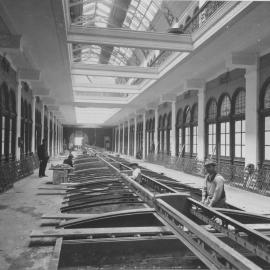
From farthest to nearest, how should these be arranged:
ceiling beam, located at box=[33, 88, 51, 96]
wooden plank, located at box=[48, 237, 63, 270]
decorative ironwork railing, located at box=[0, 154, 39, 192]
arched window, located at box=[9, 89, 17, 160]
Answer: ceiling beam, located at box=[33, 88, 51, 96]
arched window, located at box=[9, 89, 17, 160]
decorative ironwork railing, located at box=[0, 154, 39, 192]
wooden plank, located at box=[48, 237, 63, 270]

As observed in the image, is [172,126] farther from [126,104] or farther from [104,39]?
[104,39]

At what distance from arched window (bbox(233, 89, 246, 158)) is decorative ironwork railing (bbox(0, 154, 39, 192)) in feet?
25.1

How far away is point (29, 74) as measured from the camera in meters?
13.6

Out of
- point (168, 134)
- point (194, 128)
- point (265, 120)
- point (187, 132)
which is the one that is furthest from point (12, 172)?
point (168, 134)

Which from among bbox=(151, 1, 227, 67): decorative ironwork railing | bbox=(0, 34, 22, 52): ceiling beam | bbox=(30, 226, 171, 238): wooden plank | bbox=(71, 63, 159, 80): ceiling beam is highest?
bbox=(151, 1, 227, 67): decorative ironwork railing

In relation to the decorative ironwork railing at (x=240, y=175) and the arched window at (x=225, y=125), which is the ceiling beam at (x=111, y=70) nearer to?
the arched window at (x=225, y=125)

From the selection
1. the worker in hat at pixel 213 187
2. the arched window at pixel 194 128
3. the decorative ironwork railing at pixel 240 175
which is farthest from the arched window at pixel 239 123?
the worker in hat at pixel 213 187

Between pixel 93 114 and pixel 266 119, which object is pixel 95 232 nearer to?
pixel 266 119

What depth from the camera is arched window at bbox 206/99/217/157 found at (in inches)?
586

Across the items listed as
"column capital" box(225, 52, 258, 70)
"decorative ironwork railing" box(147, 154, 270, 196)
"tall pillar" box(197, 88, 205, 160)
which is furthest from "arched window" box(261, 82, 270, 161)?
"tall pillar" box(197, 88, 205, 160)

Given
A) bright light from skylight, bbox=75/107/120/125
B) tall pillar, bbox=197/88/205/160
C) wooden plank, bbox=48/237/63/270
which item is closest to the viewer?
wooden plank, bbox=48/237/63/270

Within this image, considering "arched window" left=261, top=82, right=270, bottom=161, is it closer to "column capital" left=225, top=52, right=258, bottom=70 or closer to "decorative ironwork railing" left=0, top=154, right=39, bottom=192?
"column capital" left=225, top=52, right=258, bottom=70

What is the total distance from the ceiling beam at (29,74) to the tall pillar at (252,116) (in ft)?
24.9

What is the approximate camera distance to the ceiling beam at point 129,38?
32.0 ft
